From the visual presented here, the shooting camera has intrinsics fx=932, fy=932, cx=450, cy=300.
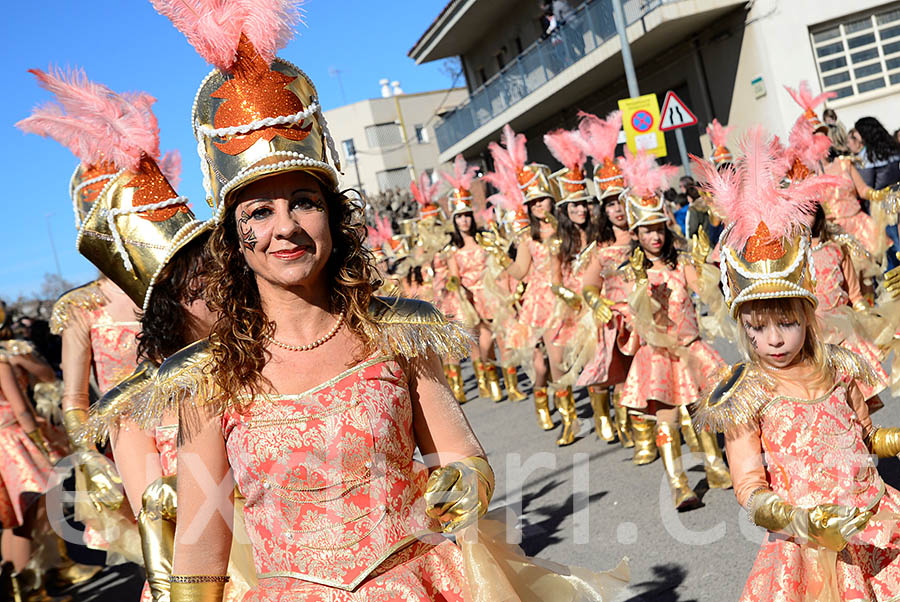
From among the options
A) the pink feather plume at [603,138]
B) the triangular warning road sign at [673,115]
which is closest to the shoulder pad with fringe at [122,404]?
the pink feather plume at [603,138]

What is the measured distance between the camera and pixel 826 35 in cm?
1741

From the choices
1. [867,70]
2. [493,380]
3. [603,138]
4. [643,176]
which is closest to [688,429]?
[643,176]

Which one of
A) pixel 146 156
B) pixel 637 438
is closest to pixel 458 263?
pixel 637 438

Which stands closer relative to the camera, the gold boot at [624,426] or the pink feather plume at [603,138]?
the gold boot at [624,426]

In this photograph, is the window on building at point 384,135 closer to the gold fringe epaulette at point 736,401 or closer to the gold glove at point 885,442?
the gold fringe epaulette at point 736,401

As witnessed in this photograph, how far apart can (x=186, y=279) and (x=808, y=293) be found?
7.36 feet

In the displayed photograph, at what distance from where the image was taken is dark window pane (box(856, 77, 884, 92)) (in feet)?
57.2

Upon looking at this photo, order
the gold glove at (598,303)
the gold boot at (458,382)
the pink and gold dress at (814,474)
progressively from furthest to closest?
the gold boot at (458,382)
the gold glove at (598,303)
the pink and gold dress at (814,474)

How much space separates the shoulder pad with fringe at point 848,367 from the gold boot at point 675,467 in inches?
95.5

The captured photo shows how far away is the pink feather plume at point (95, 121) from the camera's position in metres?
3.38

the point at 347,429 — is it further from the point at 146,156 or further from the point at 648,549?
the point at 648,549

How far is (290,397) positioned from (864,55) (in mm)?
17719

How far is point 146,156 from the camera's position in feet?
11.7

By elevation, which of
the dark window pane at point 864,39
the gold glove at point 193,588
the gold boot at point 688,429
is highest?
the dark window pane at point 864,39
